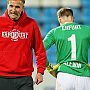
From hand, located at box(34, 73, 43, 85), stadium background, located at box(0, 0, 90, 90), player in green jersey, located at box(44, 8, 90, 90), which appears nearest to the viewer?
hand, located at box(34, 73, 43, 85)

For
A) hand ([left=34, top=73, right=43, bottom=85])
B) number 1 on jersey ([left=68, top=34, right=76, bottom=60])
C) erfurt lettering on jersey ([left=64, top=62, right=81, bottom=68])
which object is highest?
number 1 on jersey ([left=68, top=34, right=76, bottom=60])

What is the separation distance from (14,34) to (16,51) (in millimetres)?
163

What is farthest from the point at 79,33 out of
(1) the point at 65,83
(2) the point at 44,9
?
(2) the point at 44,9

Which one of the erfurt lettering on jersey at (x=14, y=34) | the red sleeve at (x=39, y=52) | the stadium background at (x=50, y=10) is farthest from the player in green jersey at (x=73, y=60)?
the stadium background at (x=50, y=10)

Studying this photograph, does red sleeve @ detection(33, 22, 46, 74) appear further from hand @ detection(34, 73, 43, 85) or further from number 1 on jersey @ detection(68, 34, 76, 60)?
number 1 on jersey @ detection(68, 34, 76, 60)

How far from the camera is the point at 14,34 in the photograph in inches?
155

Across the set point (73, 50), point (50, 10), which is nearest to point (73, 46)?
point (73, 50)

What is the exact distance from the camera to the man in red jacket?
12.7 feet

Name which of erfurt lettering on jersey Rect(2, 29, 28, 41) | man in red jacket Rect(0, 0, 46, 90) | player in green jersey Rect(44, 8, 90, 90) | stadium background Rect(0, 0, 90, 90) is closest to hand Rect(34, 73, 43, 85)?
man in red jacket Rect(0, 0, 46, 90)

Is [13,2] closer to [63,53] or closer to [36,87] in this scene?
[63,53]

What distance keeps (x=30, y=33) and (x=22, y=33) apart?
77mm

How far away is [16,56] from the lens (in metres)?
3.89

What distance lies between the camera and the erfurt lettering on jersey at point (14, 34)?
154 inches

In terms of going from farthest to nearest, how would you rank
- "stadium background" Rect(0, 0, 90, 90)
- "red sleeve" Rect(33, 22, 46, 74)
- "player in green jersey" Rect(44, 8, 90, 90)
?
1. "stadium background" Rect(0, 0, 90, 90)
2. "player in green jersey" Rect(44, 8, 90, 90)
3. "red sleeve" Rect(33, 22, 46, 74)
